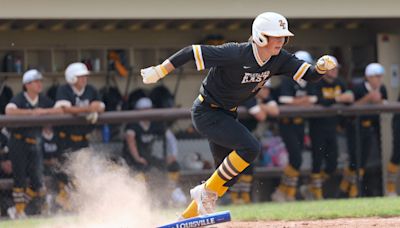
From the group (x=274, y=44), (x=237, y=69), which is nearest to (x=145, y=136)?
(x=237, y=69)

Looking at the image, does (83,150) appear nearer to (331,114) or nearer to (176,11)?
(176,11)

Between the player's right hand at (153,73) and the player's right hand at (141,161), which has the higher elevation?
the player's right hand at (153,73)

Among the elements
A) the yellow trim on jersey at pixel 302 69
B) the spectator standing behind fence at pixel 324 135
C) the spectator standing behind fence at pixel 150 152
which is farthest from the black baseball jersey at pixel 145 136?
the yellow trim on jersey at pixel 302 69

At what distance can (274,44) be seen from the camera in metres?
7.89

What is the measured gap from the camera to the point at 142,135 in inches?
498

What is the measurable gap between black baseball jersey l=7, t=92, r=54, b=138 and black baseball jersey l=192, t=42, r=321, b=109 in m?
4.27

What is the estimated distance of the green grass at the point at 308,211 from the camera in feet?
32.1

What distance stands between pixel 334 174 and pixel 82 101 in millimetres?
3886

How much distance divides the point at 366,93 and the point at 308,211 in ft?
12.8

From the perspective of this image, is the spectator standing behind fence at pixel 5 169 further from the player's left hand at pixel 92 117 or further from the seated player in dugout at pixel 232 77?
the seated player in dugout at pixel 232 77

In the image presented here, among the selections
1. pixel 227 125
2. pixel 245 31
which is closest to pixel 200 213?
pixel 227 125

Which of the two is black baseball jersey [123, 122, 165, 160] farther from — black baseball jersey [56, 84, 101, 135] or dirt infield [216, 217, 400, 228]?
dirt infield [216, 217, 400, 228]

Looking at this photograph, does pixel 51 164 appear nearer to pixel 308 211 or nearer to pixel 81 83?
pixel 81 83

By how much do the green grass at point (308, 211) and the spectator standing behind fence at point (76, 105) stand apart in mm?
1439
